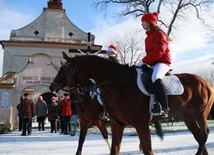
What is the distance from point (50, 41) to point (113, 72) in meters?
27.0

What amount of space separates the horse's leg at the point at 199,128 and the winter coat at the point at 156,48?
4.65 feet

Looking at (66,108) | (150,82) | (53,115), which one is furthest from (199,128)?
(53,115)

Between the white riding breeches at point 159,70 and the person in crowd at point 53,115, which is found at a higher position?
the white riding breeches at point 159,70

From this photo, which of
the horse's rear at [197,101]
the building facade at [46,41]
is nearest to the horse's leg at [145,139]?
the horse's rear at [197,101]

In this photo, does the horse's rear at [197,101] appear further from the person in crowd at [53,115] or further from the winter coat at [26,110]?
the person in crowd at [53,115]

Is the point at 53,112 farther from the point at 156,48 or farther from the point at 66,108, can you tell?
the point at 156,48

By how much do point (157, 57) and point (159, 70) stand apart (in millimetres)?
229

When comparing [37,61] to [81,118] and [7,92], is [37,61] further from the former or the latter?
[81,118]

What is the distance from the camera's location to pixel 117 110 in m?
4.71

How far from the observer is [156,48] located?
487 centimetres

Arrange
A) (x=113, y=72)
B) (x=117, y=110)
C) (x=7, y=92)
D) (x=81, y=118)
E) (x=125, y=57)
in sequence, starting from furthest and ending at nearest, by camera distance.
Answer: (x=125, y=57) < (x=7, y=92) < (x=81, y=118) < (x=113, y=72) < (x=117, y=110)

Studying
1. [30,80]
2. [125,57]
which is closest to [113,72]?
[30,80]

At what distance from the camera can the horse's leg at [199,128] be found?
5638 millimetres

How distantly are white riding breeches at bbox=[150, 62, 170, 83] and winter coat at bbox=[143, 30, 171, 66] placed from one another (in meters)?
0.08
